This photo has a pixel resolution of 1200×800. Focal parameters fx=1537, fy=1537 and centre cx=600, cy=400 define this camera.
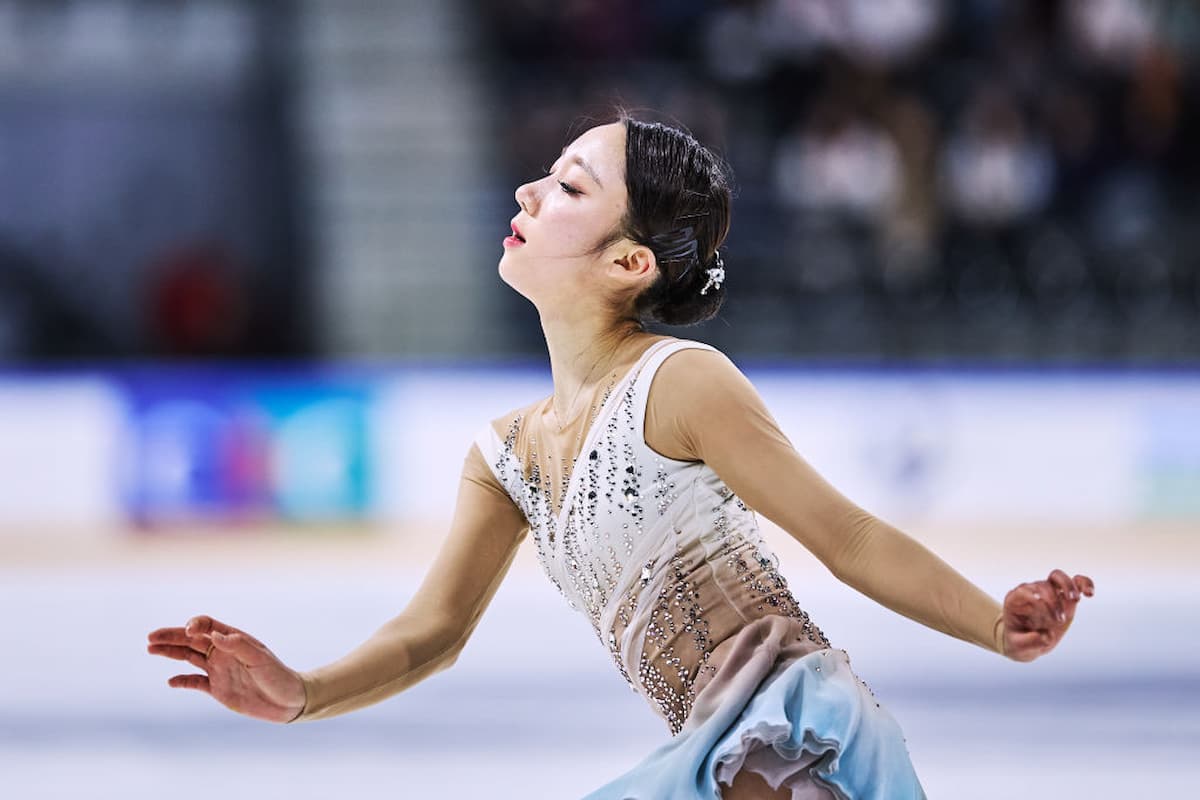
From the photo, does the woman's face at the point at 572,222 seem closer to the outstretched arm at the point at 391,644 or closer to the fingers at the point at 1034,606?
the outstretched arm at the point at 391,644

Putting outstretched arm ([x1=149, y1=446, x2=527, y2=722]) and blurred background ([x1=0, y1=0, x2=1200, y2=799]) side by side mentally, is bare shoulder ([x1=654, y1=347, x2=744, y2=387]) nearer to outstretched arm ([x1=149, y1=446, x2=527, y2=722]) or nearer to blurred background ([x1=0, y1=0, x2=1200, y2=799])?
outstretched arm ([x1=149, y1=446, x2=527, y2=722])

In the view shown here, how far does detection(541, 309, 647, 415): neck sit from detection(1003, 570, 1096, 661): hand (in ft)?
2.27

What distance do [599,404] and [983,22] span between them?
830cm

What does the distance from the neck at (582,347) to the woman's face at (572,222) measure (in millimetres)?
46

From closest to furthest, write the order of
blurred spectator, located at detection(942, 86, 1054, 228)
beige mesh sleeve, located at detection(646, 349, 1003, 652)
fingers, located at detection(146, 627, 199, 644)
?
beige mesh sleeve, located at detection(646, 349, 1003, 652)
fingers, located at detection(146, 627, 199, 644)
blurred spectator, located at detection(942, 86, 1054, 228)

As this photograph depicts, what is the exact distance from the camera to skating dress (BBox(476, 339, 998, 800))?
1920mm

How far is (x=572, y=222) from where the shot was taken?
2160 mm

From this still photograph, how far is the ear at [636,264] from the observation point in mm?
2158

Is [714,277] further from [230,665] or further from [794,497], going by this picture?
[230,665]

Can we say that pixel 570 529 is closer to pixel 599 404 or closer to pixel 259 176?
pixel 599 404

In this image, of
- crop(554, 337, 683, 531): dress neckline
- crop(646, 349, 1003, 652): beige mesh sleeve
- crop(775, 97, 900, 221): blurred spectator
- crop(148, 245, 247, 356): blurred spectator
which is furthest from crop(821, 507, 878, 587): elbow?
crop(148, 245, 247, 356): blurred spectator

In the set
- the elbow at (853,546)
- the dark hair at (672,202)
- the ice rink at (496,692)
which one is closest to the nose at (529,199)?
the dark hair at (672,202)

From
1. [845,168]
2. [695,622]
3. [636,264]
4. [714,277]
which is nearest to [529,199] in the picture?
[636,264]

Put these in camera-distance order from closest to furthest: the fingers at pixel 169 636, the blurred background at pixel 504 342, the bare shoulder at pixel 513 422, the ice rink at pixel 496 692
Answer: the fingers at pixel 169 636, the bare shoulder at pixel 513 422, the ice rink at pixel 496 692, the blurred background at pixel 504 342
